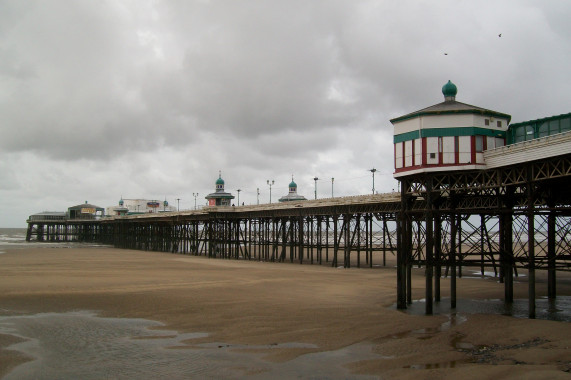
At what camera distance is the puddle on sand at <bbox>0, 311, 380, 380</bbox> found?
462 inches

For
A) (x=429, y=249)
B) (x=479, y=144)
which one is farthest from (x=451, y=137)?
(x=429, y=249)

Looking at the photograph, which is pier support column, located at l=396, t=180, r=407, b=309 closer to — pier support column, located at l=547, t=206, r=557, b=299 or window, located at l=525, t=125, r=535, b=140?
window, located at l=525, t=125, r=535, b=140

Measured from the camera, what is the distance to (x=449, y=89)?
2242 cm

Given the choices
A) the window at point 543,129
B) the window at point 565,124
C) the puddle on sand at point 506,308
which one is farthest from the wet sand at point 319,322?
the window at point 543,129

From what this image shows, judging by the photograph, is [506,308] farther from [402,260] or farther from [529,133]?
[529,133]

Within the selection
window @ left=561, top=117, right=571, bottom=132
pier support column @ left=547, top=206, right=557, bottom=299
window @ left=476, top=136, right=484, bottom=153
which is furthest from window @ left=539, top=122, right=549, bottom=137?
pier support column @ left=547, top=206, right=557, bottom=299

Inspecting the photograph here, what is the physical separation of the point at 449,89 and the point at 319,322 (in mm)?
12388

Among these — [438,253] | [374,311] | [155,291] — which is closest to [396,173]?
[438,253]

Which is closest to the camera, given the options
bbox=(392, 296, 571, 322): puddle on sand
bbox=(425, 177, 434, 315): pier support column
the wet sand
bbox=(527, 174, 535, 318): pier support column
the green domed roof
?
the wet sand

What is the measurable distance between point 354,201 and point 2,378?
1246 inches

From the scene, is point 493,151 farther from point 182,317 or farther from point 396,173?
point 182,317

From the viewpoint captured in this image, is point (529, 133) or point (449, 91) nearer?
point (529, 133)

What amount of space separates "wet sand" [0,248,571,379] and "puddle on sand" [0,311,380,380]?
0.18 meters

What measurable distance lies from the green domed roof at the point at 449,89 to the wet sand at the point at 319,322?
9796mm
